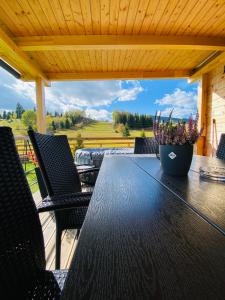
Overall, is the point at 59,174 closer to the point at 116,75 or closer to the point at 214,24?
the point at 214,24

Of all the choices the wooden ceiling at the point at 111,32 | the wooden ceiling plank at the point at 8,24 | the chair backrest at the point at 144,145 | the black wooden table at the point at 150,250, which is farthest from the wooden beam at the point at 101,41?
the black wooden table at the point at 150,250

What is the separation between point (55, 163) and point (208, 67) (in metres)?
4.64

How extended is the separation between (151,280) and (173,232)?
177 millimetres

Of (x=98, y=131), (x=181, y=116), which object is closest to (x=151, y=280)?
(x=181, y=116)

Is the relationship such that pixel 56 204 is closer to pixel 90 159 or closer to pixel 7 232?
pixel 7 232

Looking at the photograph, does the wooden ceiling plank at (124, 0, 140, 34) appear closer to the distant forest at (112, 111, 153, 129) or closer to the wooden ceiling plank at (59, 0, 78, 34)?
the wooden ceiling plank at (59, 0, 78, 34)

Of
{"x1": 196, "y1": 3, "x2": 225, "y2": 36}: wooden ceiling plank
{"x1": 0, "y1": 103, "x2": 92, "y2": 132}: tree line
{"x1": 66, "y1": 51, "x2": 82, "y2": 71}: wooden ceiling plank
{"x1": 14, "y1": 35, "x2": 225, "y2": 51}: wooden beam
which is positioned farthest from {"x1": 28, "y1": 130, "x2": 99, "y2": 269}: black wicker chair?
{"x1": 0, "y1": 103, "x2": 92, "y2": 132}: tree line

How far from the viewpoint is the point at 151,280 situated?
331mm

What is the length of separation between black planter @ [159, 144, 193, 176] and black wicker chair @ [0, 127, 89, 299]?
0.68 m

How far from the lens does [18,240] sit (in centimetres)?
78

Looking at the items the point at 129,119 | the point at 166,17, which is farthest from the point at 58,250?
Answer: the point at 129,119

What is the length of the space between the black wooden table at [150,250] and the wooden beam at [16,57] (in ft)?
10.9

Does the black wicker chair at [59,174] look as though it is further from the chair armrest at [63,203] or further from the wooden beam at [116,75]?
the wooden beam at [116,75]

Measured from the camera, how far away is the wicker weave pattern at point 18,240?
0.72m
